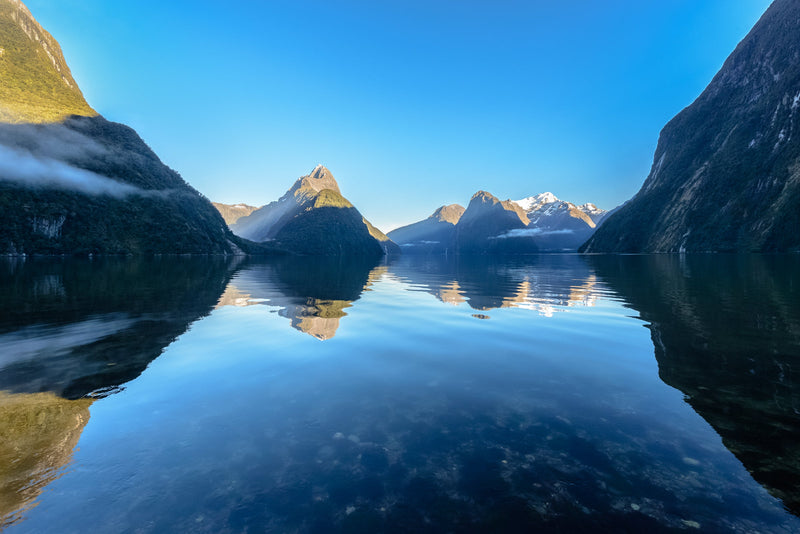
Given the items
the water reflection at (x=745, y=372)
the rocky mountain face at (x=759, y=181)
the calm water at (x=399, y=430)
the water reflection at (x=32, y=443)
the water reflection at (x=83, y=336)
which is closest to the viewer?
the calm water at (x=399, y=430)

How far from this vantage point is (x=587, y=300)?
85.6 ft

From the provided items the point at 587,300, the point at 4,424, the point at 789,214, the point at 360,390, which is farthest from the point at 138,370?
the point at 789,214

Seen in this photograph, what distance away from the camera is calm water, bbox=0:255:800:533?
476 cm

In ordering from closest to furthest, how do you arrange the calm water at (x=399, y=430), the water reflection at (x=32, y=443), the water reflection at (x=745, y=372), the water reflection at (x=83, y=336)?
1. the calm water at (x=399, y=430)
2. the water reflection at (x=32, y=443)
3. the water reflection at (x=745, y=372)
4. the water reflection at (x=83, y=336)

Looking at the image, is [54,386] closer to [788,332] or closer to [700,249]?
[788,332]

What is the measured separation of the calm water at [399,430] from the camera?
15.6ft

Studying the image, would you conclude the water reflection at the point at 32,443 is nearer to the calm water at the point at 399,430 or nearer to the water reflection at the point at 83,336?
the calm water at the point at 399,430

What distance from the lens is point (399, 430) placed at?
7152 mm

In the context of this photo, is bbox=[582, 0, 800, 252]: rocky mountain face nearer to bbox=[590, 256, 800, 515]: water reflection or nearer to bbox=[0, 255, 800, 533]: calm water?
bbox=[590, 256, 800, 515]: water reflection

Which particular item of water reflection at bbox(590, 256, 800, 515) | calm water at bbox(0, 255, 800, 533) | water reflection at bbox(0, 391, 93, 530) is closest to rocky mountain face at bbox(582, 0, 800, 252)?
water reflection at bbox(590, 256, 800, 515)

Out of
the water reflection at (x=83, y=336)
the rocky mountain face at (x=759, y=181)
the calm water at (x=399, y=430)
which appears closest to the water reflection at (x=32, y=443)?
the calm water at (x=399, y=430)

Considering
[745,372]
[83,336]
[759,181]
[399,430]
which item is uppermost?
[759,181]

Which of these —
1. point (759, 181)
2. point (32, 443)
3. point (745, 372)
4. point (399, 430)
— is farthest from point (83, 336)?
point (759, 181)

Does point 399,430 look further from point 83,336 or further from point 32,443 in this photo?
point 83,336
